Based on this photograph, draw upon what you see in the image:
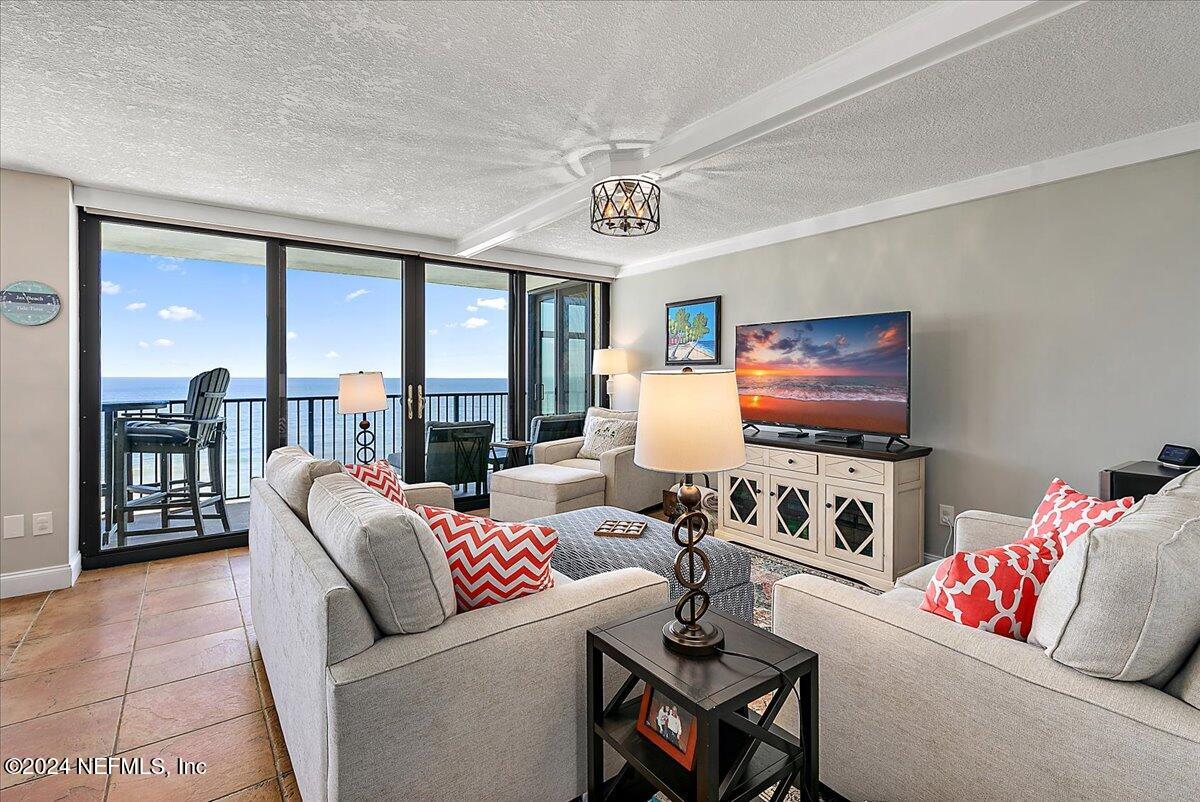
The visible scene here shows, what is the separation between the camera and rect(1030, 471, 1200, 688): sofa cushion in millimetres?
1029

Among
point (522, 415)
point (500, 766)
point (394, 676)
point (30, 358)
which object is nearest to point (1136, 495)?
point (500, 766)

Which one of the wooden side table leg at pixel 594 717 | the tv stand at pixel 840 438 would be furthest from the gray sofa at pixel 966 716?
the tv stand at pixel 840 438

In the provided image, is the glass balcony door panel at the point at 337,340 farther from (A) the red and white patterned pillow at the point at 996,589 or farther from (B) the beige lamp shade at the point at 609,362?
(A) the red and white patterned pillow at the point at 996,589

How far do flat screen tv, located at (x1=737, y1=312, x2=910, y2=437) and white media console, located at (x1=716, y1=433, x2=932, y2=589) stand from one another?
19 centimetres

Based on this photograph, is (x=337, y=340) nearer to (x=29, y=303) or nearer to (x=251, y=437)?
(x=251, y=437)

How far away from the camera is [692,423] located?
4.67 feet

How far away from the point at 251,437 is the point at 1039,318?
5.27m

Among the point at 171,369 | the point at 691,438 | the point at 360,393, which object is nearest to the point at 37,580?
the point at 171,369

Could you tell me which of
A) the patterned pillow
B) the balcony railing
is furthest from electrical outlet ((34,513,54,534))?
the patterned pillow

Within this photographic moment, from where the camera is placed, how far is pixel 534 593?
1572 mm

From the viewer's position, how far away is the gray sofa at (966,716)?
3.34 ft

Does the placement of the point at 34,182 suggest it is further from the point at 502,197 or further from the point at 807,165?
the point at 807,165

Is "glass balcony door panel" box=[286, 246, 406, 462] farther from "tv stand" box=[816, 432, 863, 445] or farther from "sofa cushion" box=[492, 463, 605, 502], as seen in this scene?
"tv stand" box=[816, 432, 863, 445]

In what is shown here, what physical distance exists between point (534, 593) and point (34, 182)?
3.78 m
